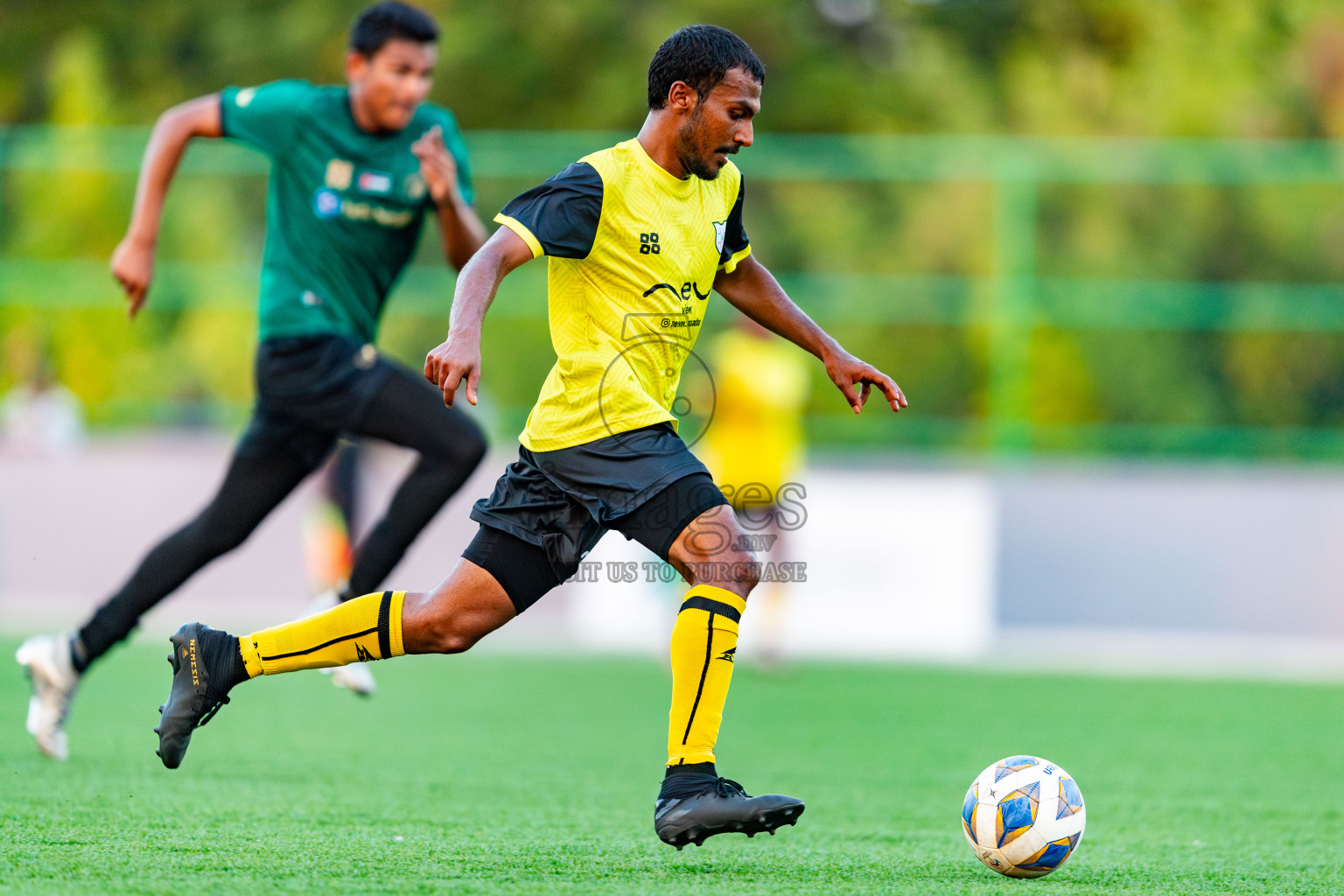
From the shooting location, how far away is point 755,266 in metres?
4.86

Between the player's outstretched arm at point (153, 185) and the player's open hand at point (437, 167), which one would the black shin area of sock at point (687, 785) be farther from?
the player's outstretched arm at point (153, 185)

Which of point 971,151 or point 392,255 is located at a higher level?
point 971,151

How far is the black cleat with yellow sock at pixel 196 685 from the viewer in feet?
14.8

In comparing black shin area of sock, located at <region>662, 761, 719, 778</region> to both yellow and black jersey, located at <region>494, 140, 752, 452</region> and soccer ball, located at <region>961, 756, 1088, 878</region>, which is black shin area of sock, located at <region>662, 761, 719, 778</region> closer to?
soccer ball, located at <region>961, 756, 1088, 878</region>

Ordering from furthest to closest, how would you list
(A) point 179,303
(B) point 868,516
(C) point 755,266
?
(A) point 179,303
(B) point 868,516
(C) point 755,266

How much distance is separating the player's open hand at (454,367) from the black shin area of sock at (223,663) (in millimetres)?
1120

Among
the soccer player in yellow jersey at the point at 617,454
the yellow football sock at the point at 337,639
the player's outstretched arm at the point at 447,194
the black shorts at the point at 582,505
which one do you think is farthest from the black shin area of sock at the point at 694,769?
the player's outstretched arm at the point at 447,194

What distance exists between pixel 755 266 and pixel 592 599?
7.61 m

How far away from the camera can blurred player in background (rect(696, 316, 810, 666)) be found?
35.5ft

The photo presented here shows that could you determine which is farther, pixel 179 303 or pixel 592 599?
pixel 179 303

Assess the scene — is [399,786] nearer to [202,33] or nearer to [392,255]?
[392,255]

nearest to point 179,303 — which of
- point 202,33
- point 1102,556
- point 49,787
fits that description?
point 1102,556

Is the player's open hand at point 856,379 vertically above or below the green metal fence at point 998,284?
below

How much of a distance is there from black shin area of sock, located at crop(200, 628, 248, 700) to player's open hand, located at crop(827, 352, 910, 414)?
180 cm
